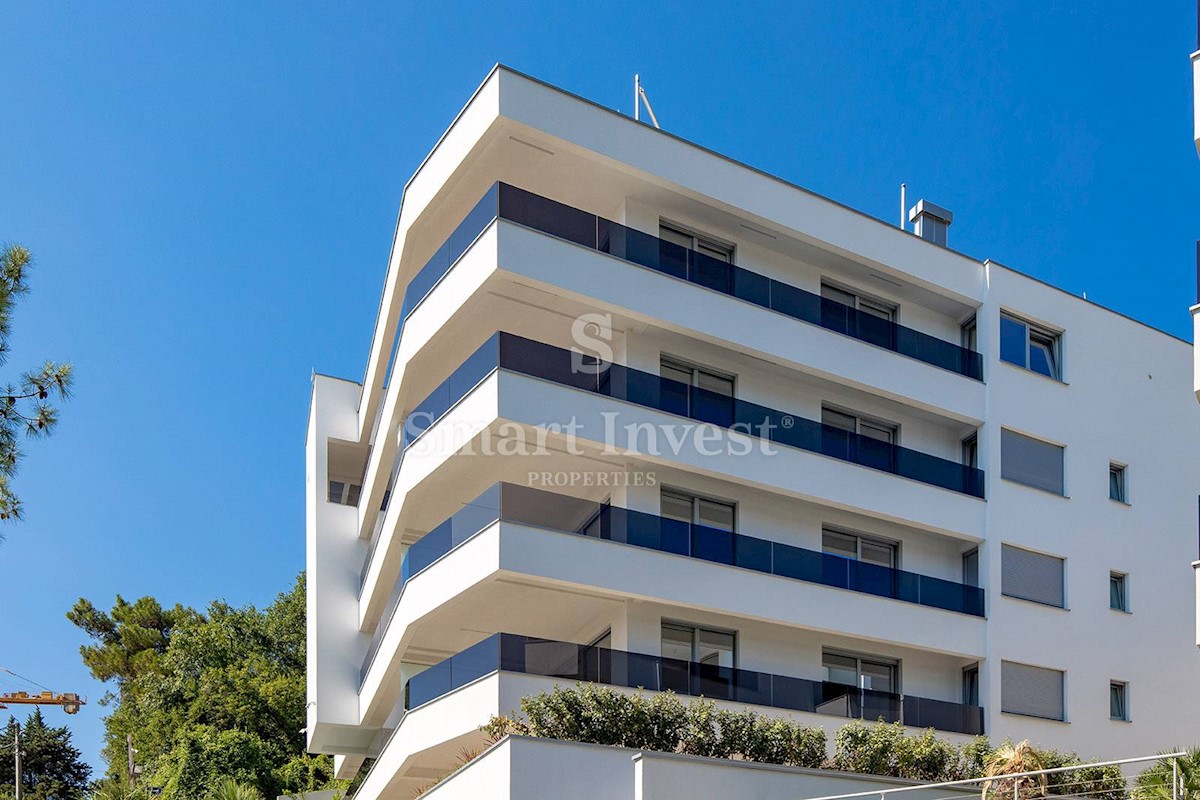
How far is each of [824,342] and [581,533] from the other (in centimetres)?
664

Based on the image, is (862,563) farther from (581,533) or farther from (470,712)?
(470,712)

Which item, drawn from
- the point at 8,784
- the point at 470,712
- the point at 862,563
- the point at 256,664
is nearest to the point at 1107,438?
the point at 862,563

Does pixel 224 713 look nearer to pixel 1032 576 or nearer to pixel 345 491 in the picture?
pixel 345 491

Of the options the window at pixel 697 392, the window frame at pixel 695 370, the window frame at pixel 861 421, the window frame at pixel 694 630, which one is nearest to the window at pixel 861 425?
the window frame at pixel 861 421

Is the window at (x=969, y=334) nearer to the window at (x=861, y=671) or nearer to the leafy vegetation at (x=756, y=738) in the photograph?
the window at (x=861, y=671)

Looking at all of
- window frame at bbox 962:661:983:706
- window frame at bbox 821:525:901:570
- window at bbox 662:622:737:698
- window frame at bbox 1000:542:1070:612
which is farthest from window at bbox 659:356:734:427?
window frame at bbox 962:661:983:706

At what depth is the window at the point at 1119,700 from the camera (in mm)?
27844

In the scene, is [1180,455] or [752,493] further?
[1180,455]

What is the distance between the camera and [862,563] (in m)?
25.5

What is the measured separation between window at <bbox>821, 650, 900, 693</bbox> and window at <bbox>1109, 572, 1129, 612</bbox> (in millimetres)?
5718

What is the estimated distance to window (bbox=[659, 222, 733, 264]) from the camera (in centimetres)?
2541

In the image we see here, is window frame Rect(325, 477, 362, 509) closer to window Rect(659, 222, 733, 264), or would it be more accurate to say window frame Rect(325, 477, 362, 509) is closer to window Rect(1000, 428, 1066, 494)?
window Rect(659, 222, 733, 264)

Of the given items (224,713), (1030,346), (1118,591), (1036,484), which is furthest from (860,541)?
(224,713)

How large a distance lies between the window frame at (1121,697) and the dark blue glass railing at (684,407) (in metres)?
4.97
